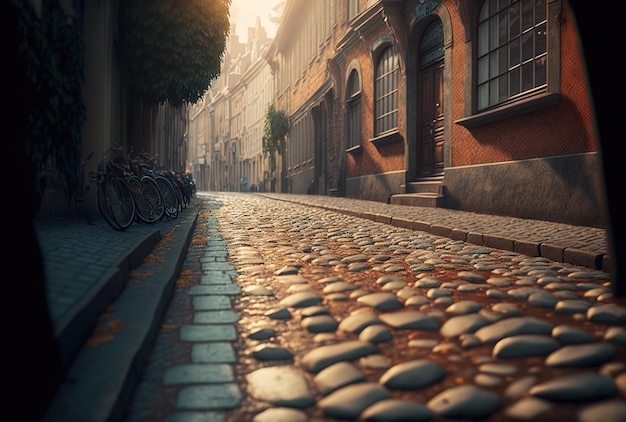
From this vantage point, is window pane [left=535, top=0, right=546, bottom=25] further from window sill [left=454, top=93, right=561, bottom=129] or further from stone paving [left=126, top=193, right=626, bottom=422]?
stone paving [left=126, top=193, right=626, bottom=422]

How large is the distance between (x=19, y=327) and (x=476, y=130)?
9.53m

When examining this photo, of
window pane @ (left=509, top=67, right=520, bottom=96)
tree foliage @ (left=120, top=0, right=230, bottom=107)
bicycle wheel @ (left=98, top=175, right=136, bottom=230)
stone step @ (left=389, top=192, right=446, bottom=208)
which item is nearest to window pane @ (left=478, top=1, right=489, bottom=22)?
window pane @ (left=509, top=67, right=520, bottom=96)

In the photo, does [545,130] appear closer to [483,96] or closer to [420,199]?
[483,96]

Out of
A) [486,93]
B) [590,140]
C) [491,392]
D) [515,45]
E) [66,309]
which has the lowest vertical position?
[491,392]

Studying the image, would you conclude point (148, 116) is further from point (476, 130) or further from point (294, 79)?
point (294, 79)

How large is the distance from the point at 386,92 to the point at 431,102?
8.54 feet

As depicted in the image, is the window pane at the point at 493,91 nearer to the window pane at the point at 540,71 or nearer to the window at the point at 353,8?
the window pane at the point at 540,71

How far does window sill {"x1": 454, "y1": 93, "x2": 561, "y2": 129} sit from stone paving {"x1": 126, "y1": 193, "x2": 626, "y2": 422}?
3898 millimetres

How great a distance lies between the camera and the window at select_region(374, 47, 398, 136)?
14578 millimetres

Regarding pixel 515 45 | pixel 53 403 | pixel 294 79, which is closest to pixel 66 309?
pixel 53 403

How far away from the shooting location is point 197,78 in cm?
1223

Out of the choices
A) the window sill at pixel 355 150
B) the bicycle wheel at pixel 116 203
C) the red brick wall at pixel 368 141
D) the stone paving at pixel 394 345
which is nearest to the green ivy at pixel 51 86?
the bicycle wheel at pixel 116 203

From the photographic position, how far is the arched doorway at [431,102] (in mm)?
12344

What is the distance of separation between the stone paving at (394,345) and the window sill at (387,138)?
938 centimetres
